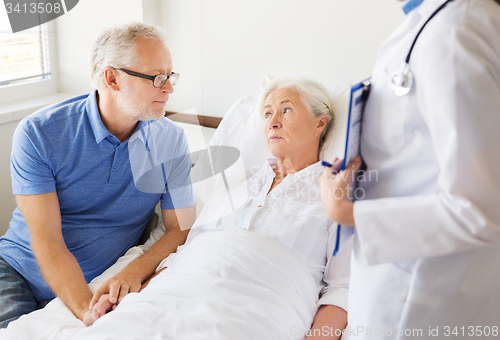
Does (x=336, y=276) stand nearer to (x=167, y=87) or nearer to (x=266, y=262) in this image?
(x=266, y=262)

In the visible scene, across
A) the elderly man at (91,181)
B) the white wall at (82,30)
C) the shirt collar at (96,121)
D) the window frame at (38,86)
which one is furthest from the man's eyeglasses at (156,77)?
the window frame at (38,86)

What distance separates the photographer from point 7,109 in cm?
215

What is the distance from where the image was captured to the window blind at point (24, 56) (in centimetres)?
226

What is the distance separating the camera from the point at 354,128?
0.80 m

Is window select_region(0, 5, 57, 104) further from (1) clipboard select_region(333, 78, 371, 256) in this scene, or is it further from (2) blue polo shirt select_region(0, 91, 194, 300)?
(1) clipboard select_region(333, 78, 371, 256)

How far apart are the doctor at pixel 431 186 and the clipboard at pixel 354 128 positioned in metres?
0.01

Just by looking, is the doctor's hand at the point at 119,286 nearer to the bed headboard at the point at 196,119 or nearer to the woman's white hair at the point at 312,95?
the woman's white hair at the point at 312,95

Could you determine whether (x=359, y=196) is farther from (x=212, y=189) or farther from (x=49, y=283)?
(x=49, y=283)

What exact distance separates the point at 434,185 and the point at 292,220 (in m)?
0.70

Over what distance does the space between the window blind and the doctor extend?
2.17 metres

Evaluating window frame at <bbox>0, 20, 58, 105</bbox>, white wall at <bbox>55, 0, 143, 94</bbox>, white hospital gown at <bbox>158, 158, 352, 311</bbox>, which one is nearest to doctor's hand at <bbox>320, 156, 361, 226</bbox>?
white hospital gown at <bbox>158, 158, 352, 311</bbox>

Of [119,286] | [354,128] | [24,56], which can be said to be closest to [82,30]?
[24,56]

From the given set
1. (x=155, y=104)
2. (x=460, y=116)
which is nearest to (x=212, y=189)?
(x=155, y=104)

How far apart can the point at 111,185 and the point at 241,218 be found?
0.52 meters
